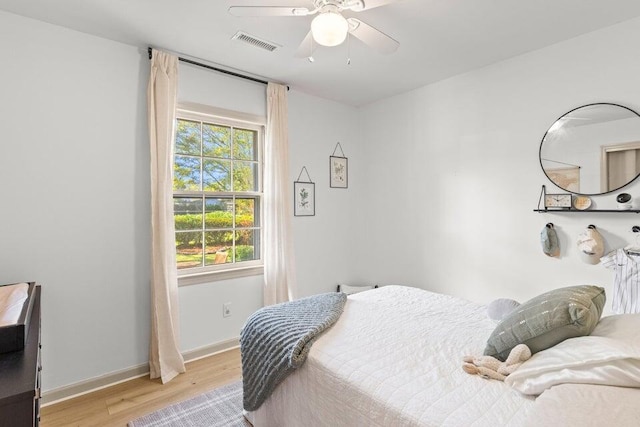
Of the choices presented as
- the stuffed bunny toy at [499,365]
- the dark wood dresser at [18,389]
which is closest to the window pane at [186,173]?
the dark wood dresser at [18,389]

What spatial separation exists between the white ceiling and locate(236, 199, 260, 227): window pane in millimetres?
1223

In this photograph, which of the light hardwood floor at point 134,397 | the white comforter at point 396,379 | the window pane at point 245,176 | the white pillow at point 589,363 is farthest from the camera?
the window pane at point 245,176

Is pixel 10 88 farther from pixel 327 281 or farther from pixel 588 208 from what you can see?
pixel 588 208

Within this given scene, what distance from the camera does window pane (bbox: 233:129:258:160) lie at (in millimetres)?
3185

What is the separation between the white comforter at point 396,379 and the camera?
111 cm

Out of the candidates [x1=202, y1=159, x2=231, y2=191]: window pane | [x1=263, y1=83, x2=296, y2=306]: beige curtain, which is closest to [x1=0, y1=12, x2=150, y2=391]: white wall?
[x1=202, y1=159, x2=231, y2=191]: window pane

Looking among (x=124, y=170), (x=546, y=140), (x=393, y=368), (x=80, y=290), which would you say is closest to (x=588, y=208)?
(x=546, y=140)

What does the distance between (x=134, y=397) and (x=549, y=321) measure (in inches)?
101

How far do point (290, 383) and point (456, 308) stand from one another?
3.82ft

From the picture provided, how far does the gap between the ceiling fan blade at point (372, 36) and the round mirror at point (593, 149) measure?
4.96 ft

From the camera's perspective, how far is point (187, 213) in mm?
2896

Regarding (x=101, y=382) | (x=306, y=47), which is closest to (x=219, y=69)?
(x=306, y=47)

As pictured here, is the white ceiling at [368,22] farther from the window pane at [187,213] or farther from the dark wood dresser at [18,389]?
the dark wood dresser at [18,389]

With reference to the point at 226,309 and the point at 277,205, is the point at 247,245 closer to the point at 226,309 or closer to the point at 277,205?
the point at 277,205
